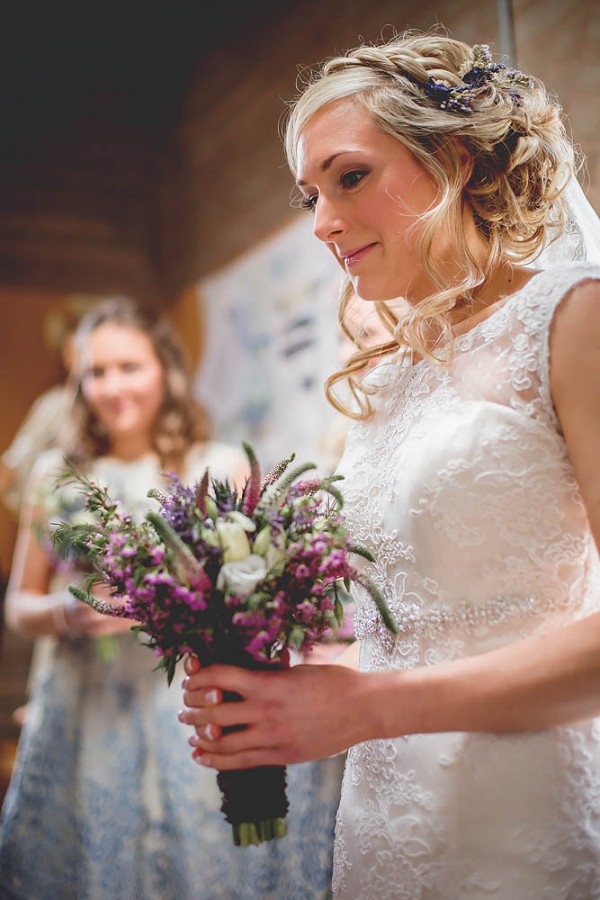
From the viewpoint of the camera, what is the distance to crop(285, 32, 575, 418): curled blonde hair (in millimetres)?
1538

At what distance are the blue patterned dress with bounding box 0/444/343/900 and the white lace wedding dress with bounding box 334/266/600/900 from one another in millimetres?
1341

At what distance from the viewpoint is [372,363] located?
6.17 feet

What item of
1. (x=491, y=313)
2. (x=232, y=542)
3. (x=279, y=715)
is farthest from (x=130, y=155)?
(x=279, y=715)

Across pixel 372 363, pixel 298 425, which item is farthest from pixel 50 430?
pixel 372 363

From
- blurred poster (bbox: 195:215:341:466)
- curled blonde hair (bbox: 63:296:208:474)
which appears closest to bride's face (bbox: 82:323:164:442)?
curled blonde hair (bbox: 63:296:208:474)

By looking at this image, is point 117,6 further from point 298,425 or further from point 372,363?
point 372,363

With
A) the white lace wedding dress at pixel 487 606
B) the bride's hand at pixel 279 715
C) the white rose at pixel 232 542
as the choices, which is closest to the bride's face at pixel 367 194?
the white lace wedding dress at pixel 487 606

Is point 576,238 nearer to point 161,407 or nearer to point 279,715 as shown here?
point 279,715

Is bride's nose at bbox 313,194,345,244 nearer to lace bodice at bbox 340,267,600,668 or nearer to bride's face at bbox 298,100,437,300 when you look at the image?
bride's face at bbox 298,100,437,300

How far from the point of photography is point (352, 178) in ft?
5.08

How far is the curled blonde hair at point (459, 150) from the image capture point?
1.54 metres

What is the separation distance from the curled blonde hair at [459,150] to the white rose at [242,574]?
1.76 feet

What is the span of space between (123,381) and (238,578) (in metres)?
2.45

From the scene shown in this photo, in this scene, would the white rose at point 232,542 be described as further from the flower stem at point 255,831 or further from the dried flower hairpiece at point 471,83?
the dried flower hairpiece at point 471,83
